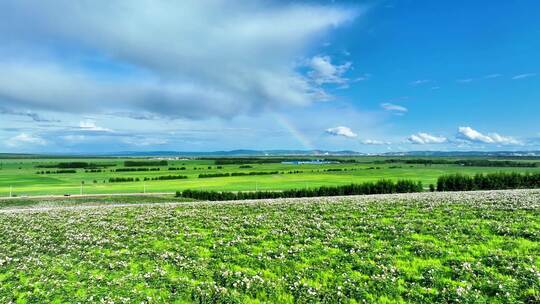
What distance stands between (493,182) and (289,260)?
198ft

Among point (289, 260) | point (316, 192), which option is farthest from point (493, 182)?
point (289, 260)

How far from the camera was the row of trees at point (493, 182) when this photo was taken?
190 feet

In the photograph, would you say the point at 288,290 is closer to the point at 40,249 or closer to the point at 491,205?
the point at 40,249

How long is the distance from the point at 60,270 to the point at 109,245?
3893 millimetres

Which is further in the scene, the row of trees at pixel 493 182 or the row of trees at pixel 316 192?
the row of trees at pixel 493 182

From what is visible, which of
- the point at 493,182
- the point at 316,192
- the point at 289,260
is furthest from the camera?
the point at 493,182

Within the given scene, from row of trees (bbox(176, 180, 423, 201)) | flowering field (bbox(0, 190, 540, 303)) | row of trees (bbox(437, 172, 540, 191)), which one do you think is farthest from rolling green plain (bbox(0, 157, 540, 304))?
row of trees (bbox(437, 172, 540, 191))

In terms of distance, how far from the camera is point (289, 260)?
12.7 meters

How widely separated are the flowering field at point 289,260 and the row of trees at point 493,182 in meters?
40.8

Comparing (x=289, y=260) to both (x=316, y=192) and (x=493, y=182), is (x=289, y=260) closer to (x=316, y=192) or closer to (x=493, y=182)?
(x=316, y=192)

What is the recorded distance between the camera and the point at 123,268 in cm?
1299

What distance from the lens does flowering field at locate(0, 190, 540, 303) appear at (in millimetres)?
9727

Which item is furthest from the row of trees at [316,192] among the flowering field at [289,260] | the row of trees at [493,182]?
the flowering field at [289,260]

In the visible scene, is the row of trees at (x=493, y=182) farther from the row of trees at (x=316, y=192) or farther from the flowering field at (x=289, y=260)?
the flowering field at (x=289, y=260)
